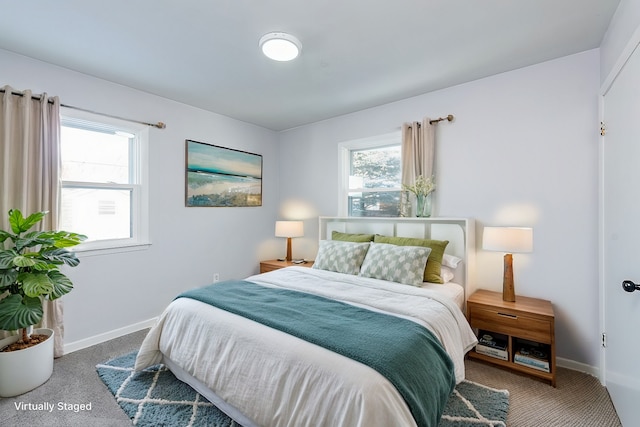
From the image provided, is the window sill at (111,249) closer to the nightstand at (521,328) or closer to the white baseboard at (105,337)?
the white baseboard at (105,337)

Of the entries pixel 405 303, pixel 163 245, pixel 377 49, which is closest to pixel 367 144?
pixel 377 49

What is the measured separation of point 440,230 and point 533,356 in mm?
1256

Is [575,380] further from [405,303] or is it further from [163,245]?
[163,245]

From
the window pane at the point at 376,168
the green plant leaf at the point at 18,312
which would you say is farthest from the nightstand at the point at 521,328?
the green plant leaf at the point at 18,312

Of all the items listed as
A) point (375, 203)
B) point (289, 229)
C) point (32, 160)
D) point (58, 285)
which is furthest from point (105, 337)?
point (375, 203)

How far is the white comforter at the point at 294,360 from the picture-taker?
121 cm

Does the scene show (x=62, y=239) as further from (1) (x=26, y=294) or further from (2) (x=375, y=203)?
(2) (x=375, y=203)

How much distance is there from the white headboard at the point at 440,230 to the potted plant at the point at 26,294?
2.64 m

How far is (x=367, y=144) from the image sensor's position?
3.70m

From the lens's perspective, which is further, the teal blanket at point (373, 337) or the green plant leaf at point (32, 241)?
the green plant leaf at point (32, 241)

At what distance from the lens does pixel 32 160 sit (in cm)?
237

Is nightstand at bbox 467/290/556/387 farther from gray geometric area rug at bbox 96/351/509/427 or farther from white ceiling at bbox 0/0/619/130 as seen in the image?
white ceiling at bbox 0/0/619/130

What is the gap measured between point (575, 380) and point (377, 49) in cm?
301

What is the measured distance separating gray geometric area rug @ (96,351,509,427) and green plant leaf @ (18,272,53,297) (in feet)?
2.61
